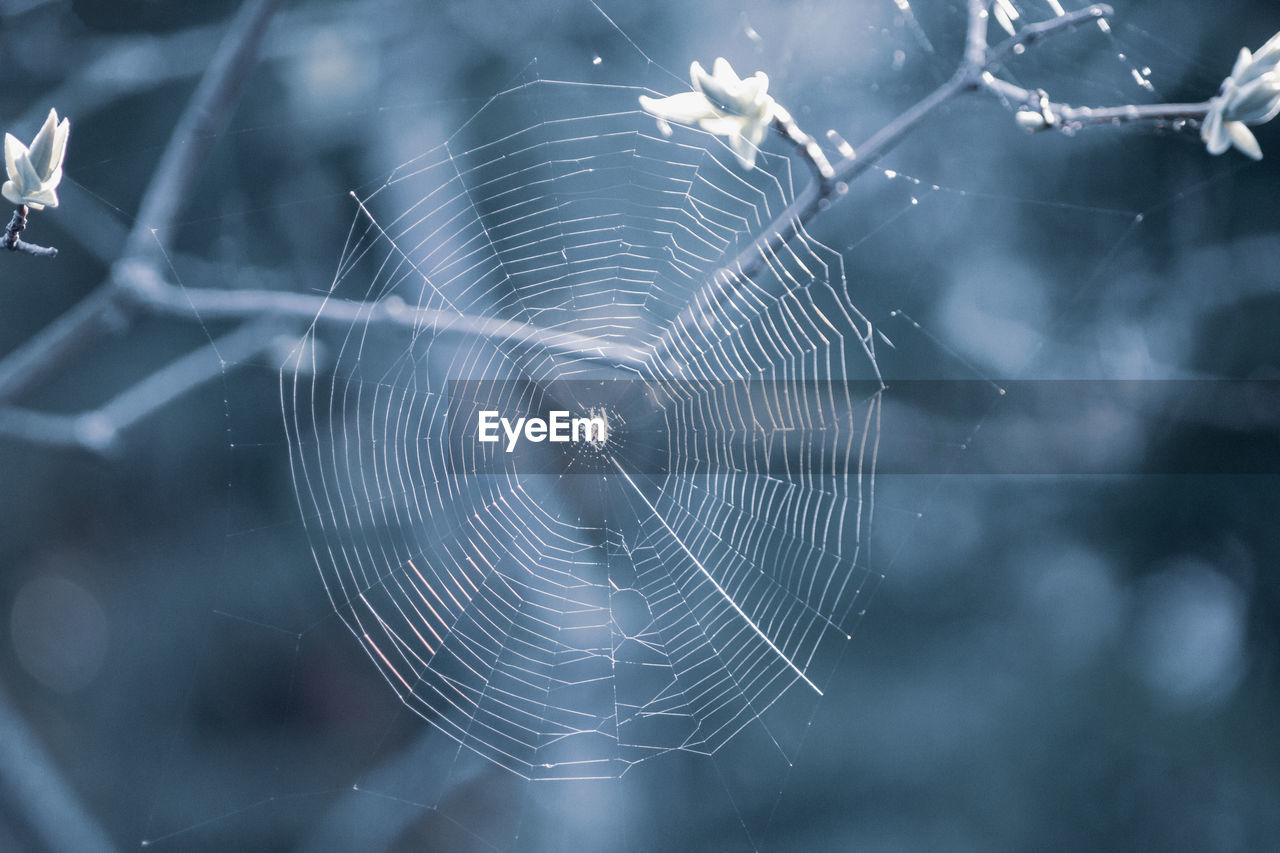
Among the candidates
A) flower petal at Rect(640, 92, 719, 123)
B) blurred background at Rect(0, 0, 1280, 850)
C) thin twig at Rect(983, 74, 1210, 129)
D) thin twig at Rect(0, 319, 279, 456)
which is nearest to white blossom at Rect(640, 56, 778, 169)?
flower petal at Rect(640, 92, 719, 123)

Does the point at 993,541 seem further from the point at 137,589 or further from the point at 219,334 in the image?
the point at 137,589

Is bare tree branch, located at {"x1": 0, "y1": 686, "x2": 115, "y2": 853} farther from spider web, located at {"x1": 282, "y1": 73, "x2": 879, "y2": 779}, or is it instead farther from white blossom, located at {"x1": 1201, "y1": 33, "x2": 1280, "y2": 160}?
white blossom, located at {"x1": 1201, "y1": 33, "x2": 1280, "y2": 160}

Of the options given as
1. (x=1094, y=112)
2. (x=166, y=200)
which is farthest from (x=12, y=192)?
(x=1094, y=112)

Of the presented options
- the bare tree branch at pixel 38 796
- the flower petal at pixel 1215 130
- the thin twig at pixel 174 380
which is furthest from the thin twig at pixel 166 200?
the flower petal at pixel 1215 130

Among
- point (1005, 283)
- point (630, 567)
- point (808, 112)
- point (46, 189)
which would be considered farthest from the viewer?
point (630, 567)

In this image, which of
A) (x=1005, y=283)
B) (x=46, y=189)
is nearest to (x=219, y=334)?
(x=46, y=189)

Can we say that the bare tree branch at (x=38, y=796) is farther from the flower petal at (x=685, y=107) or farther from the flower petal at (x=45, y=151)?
the flower petal at (x=685, y=107)

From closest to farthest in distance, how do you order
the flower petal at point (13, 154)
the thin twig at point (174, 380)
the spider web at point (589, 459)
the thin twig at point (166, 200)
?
1. the flower petal at point (13, 154)
2. the thin twig at point (166, 200)
3. the thin twig at point (174, 380)
4. the spider web at point (589, 459)
